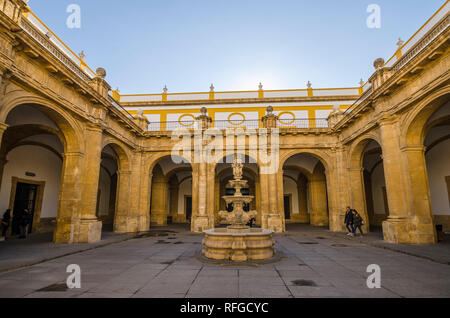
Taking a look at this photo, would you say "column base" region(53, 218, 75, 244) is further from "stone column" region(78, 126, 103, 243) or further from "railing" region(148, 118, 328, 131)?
"railing" region(148, 118, 328, 131)

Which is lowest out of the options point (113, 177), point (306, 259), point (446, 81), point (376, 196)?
point (306, 259)

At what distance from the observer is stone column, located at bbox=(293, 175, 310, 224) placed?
69.3ft

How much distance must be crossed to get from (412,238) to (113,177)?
20.1 metres

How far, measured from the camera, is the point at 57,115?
879 centimetres

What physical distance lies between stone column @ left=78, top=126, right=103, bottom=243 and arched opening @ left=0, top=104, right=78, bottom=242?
0.63 meters

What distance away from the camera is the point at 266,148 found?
570 inches

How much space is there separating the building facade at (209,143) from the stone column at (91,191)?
0.04 metres

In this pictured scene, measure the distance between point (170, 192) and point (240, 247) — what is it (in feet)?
55.7

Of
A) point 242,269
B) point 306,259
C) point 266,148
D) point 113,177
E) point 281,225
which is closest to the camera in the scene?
point 242,269

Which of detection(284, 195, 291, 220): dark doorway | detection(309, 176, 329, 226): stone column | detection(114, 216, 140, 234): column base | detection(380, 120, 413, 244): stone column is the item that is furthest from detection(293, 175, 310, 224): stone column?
detection(114, 216, 140, 234): column base

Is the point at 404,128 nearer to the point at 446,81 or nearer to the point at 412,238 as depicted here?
the point at 446,81

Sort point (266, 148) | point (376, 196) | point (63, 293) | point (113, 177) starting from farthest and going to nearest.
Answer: point (113, 177), point (376, 196), point (266, 148), point (63, 293)

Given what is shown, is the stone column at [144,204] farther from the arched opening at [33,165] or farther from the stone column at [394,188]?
the stone column at [394,188]
